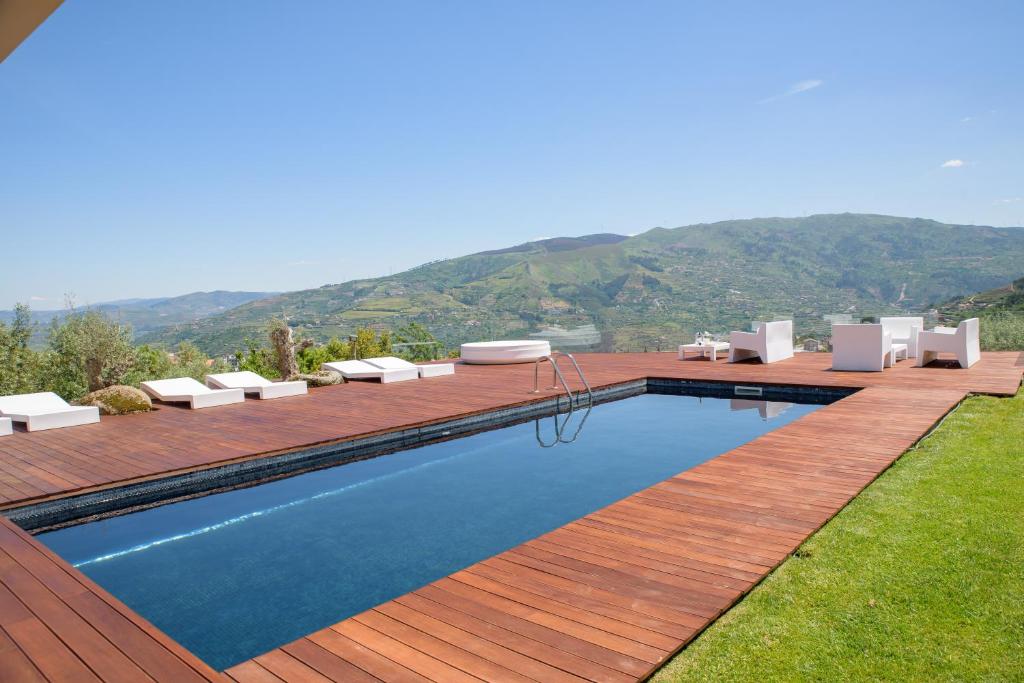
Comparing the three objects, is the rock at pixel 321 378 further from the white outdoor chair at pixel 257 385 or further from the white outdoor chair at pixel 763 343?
the white outdoor chair at pixel 763 343

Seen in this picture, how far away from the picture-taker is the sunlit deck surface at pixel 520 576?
222 cm

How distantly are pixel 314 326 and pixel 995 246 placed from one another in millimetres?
56120

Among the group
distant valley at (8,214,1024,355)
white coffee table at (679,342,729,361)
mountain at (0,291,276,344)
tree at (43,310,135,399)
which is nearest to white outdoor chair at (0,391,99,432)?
tree at (43,310,135,399)

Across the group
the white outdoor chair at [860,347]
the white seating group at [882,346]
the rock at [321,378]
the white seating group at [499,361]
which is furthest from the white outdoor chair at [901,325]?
the rock at [321,378]

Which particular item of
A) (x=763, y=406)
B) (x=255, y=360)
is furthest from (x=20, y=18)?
(x=255, y=360)

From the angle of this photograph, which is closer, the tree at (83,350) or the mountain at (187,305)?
the tree at (83,350)

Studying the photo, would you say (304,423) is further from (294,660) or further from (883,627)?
(883,627)

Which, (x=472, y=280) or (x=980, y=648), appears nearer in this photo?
(x=980, y=648)

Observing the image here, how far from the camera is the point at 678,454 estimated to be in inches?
248

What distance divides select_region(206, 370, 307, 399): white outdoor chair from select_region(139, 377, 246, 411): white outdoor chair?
17 cm

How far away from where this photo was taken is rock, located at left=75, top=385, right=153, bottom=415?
781cm

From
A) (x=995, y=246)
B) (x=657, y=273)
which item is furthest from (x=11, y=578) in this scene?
(x=995, y=246)

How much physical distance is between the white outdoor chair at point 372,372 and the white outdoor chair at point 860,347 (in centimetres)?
657

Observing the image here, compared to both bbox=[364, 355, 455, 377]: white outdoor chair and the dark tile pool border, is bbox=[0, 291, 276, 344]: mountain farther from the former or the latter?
the dark tile pool border
